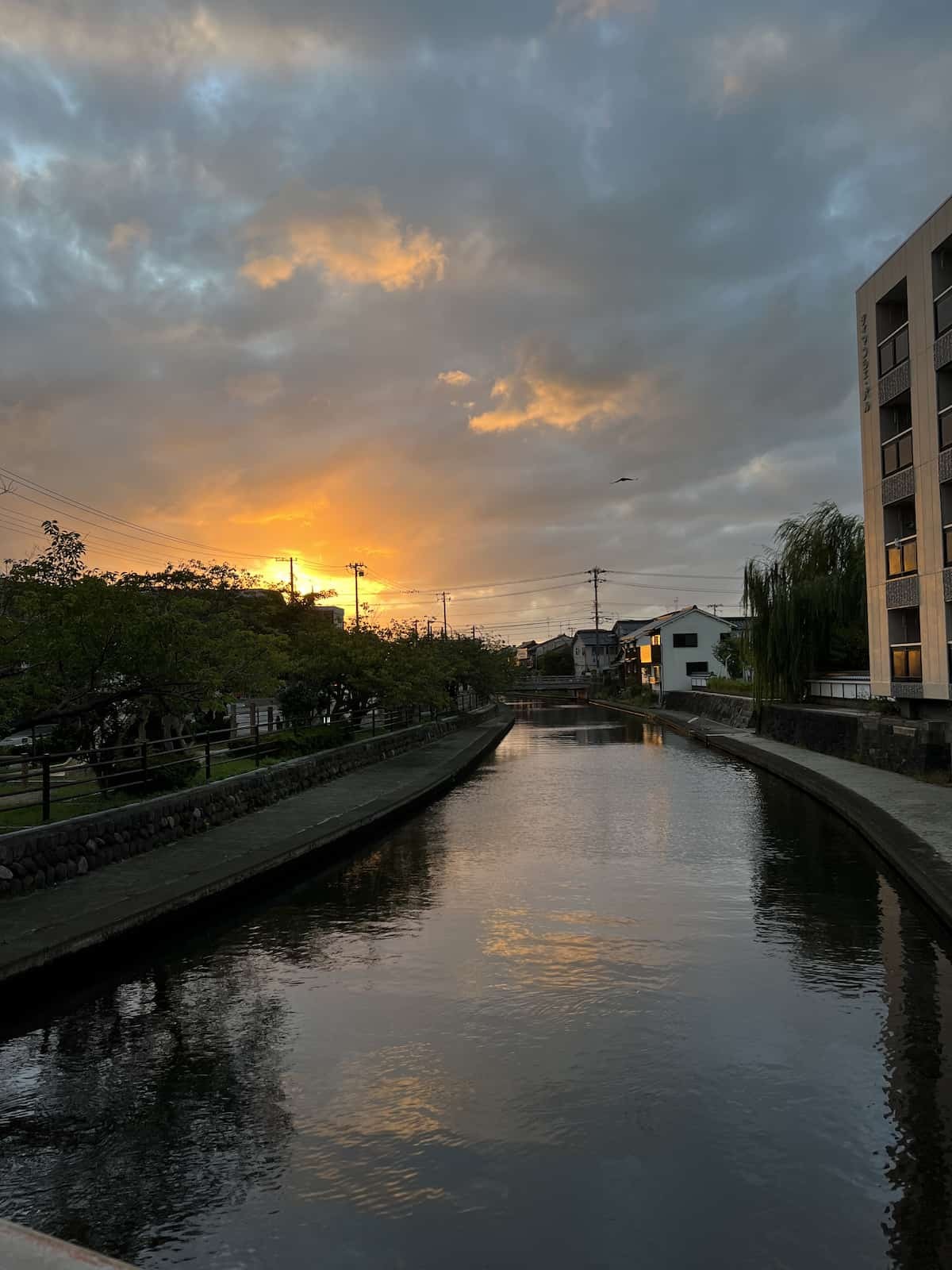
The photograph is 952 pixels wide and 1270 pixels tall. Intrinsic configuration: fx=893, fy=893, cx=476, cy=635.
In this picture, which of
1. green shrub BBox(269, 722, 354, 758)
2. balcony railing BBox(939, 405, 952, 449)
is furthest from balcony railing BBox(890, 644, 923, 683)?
green shrub BBox(269, 722, 354, 758)

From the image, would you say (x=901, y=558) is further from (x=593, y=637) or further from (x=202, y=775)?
(x=593, y=637)

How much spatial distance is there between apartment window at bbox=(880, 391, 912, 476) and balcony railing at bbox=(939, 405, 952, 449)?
213 cm

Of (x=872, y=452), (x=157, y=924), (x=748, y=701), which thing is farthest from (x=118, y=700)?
(x=748, y=701)

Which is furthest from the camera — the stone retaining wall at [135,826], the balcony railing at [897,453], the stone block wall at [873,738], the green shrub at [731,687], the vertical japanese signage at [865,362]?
the green shrub at [731,687]

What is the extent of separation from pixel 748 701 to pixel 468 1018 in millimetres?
→ 38083

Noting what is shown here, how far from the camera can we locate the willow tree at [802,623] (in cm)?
3550

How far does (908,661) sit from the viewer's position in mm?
26328

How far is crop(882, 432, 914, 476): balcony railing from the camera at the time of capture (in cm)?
2586

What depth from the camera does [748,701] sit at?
43188mm

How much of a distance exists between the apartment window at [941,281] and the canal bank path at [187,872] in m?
18.1

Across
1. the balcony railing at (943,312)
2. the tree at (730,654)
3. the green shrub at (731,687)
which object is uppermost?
the balcony railing at (943,312)

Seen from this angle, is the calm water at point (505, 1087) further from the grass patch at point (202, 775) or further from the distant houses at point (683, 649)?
the distant houses at point (683, 649)

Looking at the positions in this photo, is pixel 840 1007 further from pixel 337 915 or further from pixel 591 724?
pixel 591 724

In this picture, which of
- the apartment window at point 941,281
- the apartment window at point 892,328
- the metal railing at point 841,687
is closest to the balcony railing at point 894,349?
the apartment window at point 892,328
